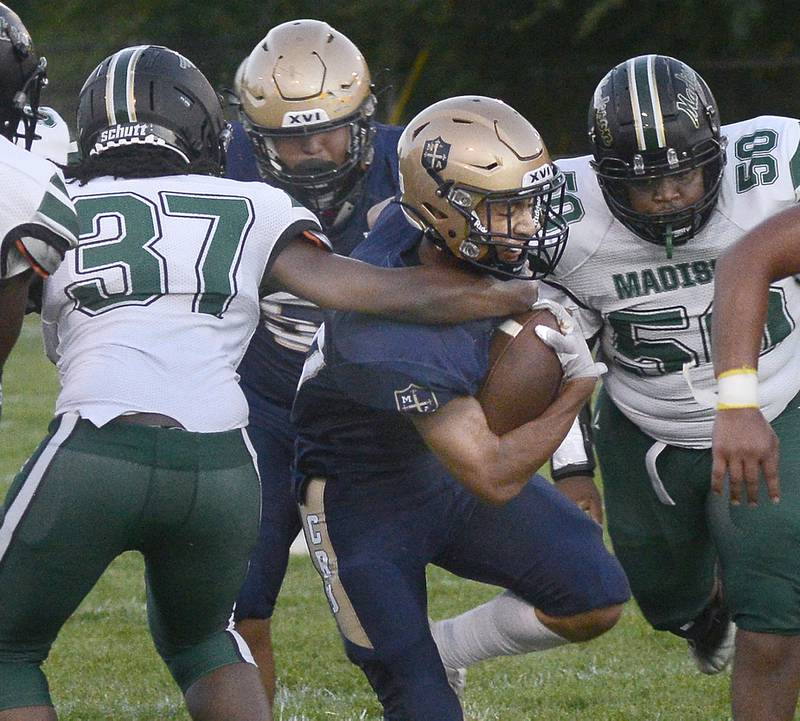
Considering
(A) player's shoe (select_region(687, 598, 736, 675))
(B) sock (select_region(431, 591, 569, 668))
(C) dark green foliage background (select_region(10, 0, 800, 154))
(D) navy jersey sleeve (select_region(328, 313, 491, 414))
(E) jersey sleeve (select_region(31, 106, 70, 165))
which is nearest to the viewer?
(D) navy jersey sleeve (select_region(328, 313, 491, 414))

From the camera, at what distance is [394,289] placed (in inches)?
115

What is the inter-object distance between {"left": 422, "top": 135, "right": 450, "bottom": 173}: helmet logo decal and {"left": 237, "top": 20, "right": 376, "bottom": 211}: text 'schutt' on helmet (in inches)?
29.6

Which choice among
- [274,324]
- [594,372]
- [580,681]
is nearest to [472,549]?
[594,372]

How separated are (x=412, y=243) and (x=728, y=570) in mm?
1020

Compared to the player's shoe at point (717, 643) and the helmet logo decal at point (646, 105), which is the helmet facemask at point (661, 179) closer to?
the helmet logo decal at point (646, 105)

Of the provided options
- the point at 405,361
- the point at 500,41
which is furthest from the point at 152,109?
the point at 500,41

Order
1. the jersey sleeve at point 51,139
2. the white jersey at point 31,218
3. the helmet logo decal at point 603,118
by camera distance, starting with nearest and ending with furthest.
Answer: the white jersey at point 31,218
the helmet logo decal at point 603,118
the jersey sleeve at point 51,139

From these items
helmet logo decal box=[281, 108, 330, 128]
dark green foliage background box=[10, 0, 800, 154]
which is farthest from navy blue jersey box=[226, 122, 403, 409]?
dark green foliage background box=[10, 0, 800, 154]

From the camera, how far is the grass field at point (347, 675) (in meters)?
4.04

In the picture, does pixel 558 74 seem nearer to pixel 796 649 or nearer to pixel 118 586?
pixel 118 586

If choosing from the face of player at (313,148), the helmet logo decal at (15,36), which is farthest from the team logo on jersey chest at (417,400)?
the helmet logo decal at (15,36)

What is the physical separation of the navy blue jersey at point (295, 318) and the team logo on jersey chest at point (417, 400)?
3.28ft

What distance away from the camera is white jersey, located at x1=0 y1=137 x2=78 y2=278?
8.63ft

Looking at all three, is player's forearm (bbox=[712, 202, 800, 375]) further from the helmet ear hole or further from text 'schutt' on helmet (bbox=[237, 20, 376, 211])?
text 'schutt' on helmet (bbox=[237, 20, 376, 211])
